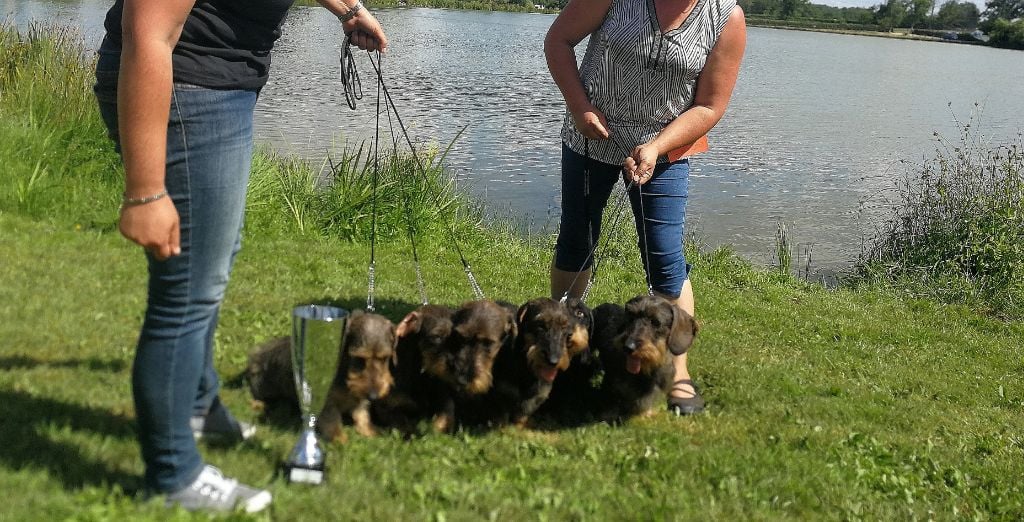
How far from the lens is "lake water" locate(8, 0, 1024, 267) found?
1313 centimetres

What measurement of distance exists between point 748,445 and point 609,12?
234 cm

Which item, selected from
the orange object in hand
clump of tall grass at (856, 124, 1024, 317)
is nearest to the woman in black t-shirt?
the orange object in hand

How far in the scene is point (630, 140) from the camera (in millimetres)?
4848

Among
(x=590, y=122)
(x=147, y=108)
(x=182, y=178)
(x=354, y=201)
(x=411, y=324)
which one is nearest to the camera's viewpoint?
(x=147, y=108)

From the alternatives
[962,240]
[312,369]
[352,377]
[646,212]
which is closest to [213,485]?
[312,369]

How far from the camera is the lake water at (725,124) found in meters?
13.1

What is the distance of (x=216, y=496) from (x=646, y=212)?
2759 mm

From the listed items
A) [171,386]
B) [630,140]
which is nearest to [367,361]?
[171,386]

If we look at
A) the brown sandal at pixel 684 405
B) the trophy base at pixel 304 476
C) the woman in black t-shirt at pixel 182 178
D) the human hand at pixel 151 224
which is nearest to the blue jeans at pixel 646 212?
the brown sandal at pixel 684 405

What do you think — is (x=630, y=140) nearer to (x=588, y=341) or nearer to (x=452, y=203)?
(x=588, y=341)

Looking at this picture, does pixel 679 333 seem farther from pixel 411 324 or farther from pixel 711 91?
pixel 411 324

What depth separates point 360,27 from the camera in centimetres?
397

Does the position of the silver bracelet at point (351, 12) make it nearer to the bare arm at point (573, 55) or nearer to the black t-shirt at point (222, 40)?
the black t-shirt at point (222, 40)

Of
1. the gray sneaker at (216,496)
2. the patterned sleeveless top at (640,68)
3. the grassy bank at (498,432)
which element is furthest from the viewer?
the patterned sleeveless top at (640,68)
